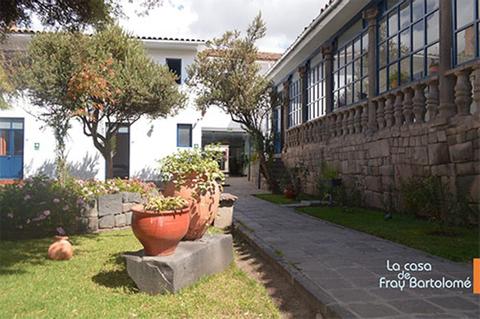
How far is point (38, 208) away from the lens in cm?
663

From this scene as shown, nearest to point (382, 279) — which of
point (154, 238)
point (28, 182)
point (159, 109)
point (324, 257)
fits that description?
point (324, 257)

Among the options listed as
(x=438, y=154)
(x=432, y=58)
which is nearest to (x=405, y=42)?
(x=432, y=58)

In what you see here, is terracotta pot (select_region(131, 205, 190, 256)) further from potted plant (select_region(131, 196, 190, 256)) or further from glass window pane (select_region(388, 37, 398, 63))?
glass window pane (select_region(388, 37, 398, 63))

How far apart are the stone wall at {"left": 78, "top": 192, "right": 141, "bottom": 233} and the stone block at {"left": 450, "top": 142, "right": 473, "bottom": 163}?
545cm

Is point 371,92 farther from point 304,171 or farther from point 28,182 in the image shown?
point 28,182

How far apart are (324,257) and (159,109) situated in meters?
10.4

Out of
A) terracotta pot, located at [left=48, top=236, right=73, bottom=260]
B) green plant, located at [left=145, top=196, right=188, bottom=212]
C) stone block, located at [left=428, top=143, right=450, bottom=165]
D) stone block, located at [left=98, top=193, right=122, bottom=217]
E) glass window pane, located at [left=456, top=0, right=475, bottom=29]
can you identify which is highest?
glass window pane, located at [left=456, top=0, right=475, bottom=29]

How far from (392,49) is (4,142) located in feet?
51.9

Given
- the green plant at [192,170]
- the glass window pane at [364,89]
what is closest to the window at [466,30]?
the glass window pane at [364,89]

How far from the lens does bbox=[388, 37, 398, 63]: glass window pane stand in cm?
870

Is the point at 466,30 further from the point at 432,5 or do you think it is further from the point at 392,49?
the point at 392,49

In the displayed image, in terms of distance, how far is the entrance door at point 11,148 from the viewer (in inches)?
672

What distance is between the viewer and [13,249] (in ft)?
18.9

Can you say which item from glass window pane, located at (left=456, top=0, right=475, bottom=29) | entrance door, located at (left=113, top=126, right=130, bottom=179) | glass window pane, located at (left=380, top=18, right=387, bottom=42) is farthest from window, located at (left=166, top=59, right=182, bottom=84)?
glass window pane, located at (left=456, top=0, right=475, bottom=29)
